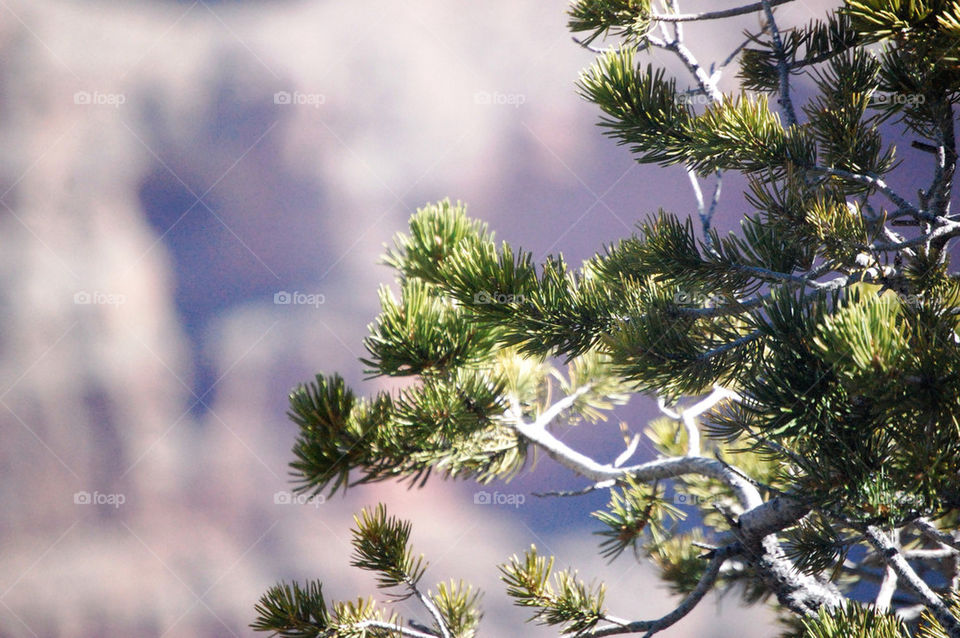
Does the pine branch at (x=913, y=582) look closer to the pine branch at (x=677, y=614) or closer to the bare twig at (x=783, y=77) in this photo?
the pine branch at (x=677, y=614)

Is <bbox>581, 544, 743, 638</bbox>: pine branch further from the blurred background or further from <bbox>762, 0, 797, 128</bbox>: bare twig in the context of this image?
the blurred background

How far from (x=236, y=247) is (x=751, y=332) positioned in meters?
1.53

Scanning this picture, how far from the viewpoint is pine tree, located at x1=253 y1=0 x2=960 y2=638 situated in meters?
0.40

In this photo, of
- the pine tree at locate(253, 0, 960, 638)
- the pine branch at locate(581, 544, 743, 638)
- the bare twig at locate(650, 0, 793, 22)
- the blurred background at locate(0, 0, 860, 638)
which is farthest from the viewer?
the blurred background at locate(0, 0, 860, 638)

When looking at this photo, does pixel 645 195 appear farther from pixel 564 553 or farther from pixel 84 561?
pixel 84 561

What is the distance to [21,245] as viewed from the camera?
5.70 ft

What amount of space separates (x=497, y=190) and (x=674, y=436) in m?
0.96

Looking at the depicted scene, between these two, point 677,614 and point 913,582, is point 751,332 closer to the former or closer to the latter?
point 913,582

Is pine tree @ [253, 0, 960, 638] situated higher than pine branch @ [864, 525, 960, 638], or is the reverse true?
pine tree @ [253, 0, 960, 638]

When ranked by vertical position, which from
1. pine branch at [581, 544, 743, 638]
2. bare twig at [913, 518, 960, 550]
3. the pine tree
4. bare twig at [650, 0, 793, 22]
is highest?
bare twig at [650, 0, 793, 22]

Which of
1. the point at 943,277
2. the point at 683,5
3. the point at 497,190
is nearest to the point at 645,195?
the point at 497,190

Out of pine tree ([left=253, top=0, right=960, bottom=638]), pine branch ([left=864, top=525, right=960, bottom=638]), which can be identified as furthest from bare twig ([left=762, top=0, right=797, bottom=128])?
pine branch ([left=864, top=525, right=960, bottom=638])

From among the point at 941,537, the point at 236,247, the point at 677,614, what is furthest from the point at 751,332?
the point at 236,247

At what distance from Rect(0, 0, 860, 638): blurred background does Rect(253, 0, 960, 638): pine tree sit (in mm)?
982
